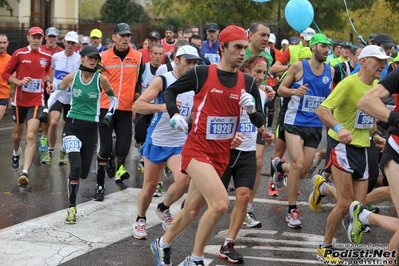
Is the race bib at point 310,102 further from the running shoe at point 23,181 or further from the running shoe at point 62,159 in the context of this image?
the running shoe at point 62,159

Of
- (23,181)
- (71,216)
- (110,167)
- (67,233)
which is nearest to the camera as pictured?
(67,233)

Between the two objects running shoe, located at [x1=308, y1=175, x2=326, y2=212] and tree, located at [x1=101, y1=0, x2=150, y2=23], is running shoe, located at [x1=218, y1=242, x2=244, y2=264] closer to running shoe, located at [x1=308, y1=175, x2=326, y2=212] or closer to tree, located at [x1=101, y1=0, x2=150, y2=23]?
running shoe, located at [x1=308, y1=175, x2=326, y2=212]

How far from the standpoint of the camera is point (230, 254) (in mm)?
7199

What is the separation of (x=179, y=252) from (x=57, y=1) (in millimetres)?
37776

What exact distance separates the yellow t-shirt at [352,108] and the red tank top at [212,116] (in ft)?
4.07

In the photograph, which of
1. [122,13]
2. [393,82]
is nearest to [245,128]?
[393,82]

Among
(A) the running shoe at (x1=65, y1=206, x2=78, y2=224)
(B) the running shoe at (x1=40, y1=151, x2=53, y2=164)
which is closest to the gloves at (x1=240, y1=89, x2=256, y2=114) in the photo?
(A) the running shoe at (x1=65, y1=206, x2=78, y2=224)

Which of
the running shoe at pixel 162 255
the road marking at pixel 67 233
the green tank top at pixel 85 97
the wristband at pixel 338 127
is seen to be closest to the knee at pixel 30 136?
the green tank top at pixel 85 97

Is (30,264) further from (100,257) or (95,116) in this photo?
(95,116)

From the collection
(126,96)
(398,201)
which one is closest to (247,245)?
(398,201)

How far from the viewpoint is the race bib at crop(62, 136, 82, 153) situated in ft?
29.5

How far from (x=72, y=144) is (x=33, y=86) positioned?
3197mm

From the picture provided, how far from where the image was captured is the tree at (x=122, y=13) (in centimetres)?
4922

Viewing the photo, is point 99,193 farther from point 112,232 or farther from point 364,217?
point 364,217
